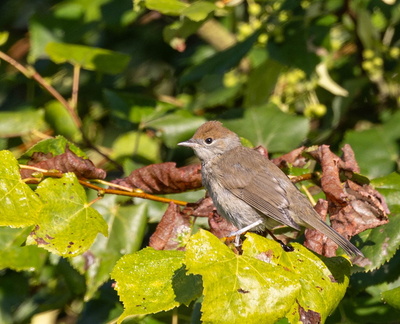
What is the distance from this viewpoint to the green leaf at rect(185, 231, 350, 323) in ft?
6.28

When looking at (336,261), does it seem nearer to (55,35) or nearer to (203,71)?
(203,71)

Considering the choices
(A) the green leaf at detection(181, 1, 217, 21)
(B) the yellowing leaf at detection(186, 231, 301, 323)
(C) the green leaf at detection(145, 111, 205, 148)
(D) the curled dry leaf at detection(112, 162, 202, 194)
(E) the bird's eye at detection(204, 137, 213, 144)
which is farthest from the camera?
(C) the green leaf at detection(145, 111, 205, 148)

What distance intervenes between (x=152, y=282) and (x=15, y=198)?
0.59m

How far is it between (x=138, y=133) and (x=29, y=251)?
3.27 ft

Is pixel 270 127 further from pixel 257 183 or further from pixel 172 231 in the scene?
pixel 172 231

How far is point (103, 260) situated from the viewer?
2.91m

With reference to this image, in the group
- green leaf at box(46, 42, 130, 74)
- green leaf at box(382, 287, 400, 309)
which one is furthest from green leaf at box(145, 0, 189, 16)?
green leaf at box(382, 287, 400, 309)

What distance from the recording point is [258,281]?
6.41 feet

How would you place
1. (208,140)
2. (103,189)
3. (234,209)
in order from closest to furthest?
(103,189) → (234,209) → (208,140)

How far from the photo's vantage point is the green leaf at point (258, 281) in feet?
6.28

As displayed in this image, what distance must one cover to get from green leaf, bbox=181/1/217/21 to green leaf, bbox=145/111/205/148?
0.65m

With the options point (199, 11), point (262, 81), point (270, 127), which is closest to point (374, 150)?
point (270, 127)

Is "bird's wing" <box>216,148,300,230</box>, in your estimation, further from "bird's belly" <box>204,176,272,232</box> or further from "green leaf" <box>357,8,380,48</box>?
"green leaf" <box>357,8,380,48</box>

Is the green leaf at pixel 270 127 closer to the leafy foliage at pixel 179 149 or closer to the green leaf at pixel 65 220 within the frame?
the leafy foliage at pixel 179 149
